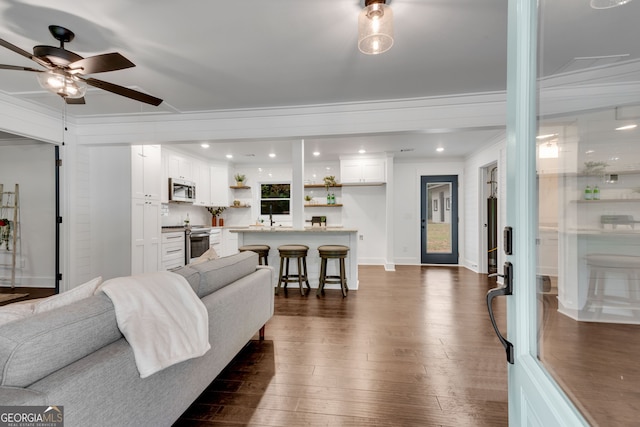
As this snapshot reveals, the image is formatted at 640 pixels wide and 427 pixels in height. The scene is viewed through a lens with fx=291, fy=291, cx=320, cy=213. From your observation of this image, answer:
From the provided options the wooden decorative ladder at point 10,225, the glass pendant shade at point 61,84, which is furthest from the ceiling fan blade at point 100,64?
the wooden decorative ladder at point 10,225

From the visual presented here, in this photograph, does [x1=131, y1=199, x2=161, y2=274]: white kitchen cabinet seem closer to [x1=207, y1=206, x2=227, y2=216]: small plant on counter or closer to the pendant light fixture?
[x1=207, y1=206, x2=227, y2=216]: small plant on counter

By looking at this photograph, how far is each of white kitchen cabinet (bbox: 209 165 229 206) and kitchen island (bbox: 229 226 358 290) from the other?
8.97 ft

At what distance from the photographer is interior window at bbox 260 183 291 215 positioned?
7535mm

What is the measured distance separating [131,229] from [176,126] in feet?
5.60

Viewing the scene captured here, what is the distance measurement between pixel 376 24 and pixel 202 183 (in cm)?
597

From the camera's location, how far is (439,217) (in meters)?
6.83

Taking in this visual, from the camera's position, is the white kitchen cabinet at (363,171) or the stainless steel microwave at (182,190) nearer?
the stainless steel microwave at (182,190)

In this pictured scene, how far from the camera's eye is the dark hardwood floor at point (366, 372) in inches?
67.4

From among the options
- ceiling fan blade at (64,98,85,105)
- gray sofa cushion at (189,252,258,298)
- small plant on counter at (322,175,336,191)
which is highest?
ceiling fan blade at (64,98,85,105)

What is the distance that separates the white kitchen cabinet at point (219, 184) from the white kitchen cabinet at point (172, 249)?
5.07 ft

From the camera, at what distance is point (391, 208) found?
6254mm

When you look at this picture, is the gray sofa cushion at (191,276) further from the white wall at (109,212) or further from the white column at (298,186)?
the white wall at (109,212)

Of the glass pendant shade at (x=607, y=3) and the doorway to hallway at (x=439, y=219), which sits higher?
the glass pendant shade at (x=607, y=3)

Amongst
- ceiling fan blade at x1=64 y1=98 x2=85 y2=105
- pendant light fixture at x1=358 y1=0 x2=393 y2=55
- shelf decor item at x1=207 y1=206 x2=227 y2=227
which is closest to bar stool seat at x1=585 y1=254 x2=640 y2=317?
pendant light fixture at x1=358 y1=0 x2=393 y2=55
